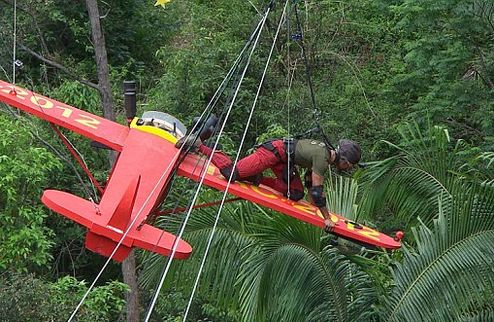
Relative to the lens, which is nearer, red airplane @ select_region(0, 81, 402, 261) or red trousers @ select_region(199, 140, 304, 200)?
red airplane @ select_region(0, 81, 402, 261)

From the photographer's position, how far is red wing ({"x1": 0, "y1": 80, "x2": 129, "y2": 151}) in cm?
598

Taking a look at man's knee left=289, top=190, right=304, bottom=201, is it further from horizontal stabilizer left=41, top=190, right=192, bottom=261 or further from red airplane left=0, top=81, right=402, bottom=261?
horizontal stabilizer left=41, top=190, right=192, bottom=261

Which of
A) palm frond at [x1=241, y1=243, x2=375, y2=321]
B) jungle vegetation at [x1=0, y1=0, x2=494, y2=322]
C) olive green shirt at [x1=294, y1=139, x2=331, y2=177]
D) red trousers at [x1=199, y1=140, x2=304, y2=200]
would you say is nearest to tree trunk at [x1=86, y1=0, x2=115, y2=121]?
jungle vegetation at [x1=0, y1=0, x2=494, y2=322]

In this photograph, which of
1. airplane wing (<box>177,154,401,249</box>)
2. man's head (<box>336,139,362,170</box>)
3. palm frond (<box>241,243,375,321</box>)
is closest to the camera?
A: airplane wing (<box>177,154,401,249</box>)

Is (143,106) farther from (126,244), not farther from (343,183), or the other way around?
(126,244)

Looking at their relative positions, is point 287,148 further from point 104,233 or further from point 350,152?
point 104,233

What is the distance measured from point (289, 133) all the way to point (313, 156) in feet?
7.96

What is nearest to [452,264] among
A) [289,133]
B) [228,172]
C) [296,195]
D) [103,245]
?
[296,195]

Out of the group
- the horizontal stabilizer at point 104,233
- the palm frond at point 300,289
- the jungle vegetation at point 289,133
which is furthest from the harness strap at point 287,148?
the horizontal stabilizer at point 104,233

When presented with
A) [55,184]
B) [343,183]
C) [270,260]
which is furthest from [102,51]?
[270,260]

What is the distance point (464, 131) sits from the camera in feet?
39.2

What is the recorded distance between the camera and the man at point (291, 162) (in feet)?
19.5

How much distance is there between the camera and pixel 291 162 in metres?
6.25

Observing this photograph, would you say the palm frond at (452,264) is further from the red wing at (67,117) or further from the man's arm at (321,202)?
the red wing at (67,117)
